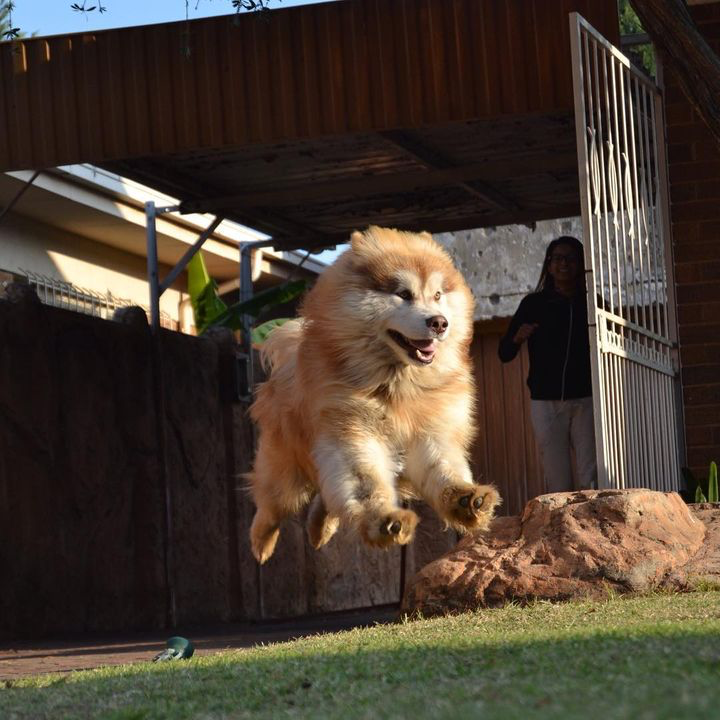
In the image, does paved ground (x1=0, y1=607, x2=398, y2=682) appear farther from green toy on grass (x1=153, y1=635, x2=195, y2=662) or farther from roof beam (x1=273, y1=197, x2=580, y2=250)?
roof beam (x1=273, y1=197, x2=580, y2=250)

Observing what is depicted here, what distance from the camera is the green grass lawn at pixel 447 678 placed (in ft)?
11.6

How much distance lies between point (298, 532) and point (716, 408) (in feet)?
15.5

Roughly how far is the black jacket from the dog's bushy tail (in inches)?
86.6

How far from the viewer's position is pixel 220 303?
13320 millimetres

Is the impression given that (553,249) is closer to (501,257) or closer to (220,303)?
(220,303)

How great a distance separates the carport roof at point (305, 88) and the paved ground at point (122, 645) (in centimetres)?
324

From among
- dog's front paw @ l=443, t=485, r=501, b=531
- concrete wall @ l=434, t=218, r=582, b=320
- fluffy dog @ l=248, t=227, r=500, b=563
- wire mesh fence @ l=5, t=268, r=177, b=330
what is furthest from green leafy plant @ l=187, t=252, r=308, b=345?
dog's front paw @ l=443, t=485, r=501, b=531

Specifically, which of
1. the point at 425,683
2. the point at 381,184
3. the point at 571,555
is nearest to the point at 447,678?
the point at 425,683

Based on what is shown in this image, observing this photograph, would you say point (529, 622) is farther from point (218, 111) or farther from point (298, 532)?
point (298, 532)

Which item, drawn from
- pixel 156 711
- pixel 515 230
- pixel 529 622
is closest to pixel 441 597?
pixel 529 622

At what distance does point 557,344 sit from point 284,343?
7.99 ft

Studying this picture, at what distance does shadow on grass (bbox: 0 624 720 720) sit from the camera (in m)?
3.50

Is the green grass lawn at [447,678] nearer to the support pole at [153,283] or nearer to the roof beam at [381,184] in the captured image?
the roof beam at [381,184]

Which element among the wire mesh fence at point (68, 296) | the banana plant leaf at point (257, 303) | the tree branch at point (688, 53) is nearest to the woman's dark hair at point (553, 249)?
the tree branch at point (688, 53)
